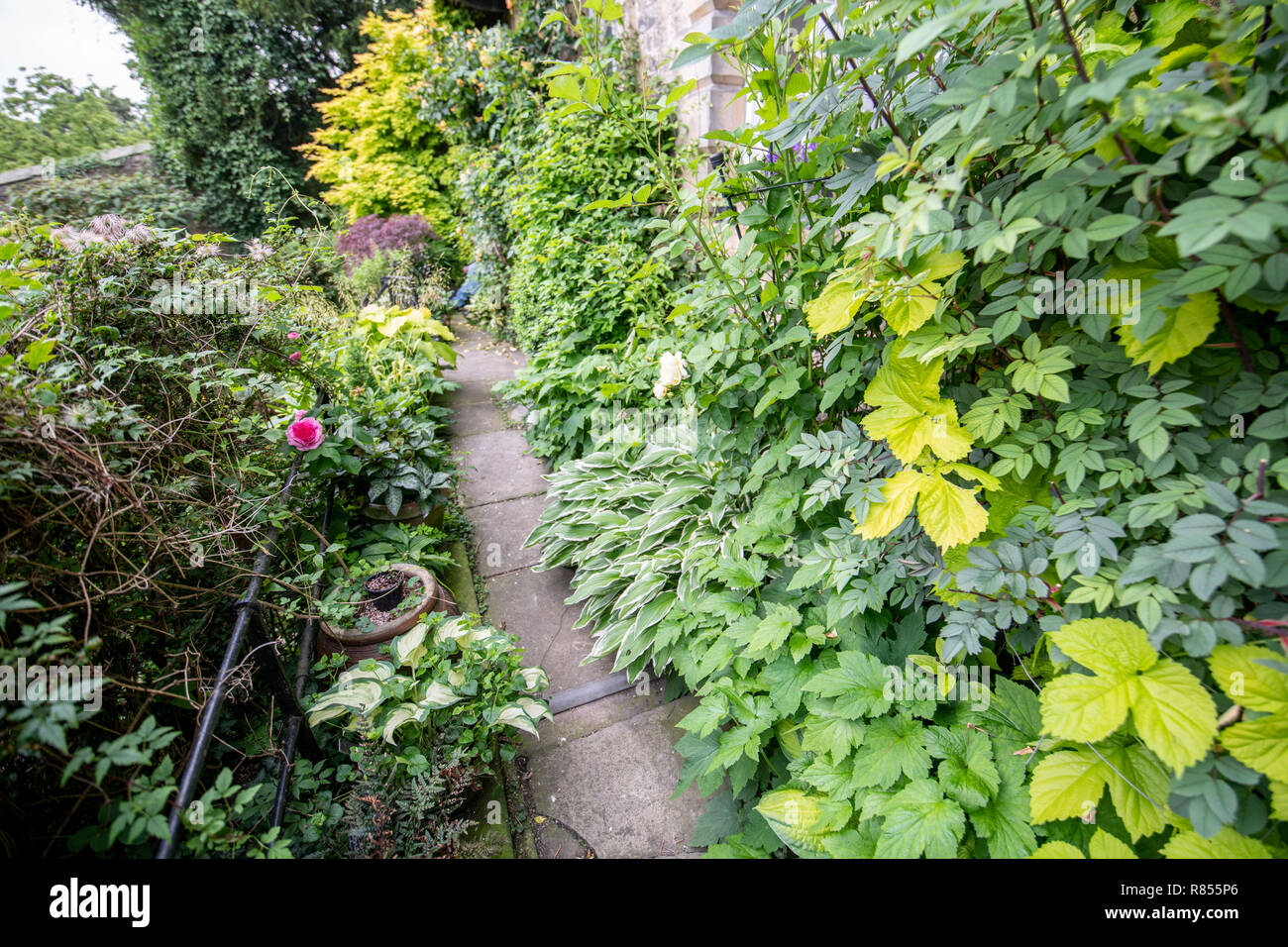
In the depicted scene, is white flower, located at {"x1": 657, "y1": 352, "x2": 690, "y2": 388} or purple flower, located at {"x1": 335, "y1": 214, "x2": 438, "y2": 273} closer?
white flower, located at {"x1": 657, "y1": 352, "x2": 690, "y2": 388}

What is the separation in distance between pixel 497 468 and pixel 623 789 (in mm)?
2365

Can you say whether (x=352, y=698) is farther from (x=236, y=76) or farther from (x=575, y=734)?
(x=236, y=76)

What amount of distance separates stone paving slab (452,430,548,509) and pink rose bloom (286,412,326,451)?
1373 mm

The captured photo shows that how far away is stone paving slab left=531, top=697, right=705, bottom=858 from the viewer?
1.83 metres

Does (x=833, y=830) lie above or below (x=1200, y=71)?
below

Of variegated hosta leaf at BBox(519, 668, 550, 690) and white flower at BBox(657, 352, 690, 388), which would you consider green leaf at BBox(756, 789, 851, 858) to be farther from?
white flower at BBox(657, 352, 690, 388)

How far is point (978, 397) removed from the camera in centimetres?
123

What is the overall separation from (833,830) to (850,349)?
1.23 m

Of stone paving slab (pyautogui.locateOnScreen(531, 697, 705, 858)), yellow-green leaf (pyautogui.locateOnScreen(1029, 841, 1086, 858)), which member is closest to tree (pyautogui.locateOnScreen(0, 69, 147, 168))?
stone paving slab (pyautogui.locateOnScreen(531, 697, 705, 858))

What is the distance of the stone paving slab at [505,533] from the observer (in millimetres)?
3010

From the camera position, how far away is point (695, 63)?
3.22 m

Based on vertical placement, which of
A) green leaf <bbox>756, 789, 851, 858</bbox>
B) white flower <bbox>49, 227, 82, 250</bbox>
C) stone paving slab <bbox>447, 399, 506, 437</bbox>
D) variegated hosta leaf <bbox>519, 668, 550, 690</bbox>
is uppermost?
white flower <bbox>49, 227, 82, 250</bbox>
